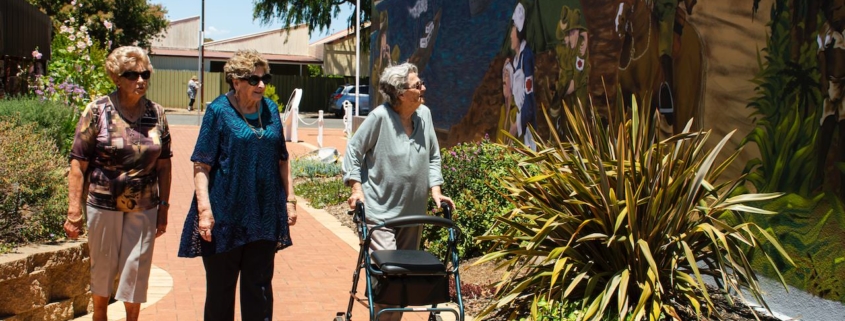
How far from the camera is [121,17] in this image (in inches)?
1845

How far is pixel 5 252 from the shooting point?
19.2ft

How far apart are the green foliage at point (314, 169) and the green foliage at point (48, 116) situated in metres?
3.85

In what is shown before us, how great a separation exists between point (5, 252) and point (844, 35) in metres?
5.27

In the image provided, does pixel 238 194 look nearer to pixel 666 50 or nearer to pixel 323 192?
pixel 666 50

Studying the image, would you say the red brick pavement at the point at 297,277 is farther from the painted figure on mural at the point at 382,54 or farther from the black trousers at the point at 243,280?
the painted figure on mural at the point at 382,54

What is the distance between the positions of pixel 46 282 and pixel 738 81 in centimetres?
488

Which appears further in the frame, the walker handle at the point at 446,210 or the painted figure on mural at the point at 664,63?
the painted figure on mural at the point at 664,63

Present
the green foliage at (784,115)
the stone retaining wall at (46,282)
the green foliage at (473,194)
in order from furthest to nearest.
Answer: the green foliage at (473,194) < the green foliage at (784,115) < the stone retaining wall at (46,282)

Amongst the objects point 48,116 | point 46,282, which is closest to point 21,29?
point 48,116

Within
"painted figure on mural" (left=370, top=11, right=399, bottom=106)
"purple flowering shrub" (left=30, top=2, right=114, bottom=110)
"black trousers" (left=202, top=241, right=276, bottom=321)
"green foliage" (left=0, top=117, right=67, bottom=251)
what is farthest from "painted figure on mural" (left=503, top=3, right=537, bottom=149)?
"painted figure on mural" (left=370, top=11, right=399, bottom=106)

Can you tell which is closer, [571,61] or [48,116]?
[571,61]

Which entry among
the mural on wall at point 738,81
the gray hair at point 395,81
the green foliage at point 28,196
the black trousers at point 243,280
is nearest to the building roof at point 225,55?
the mural on wall at point 738,81

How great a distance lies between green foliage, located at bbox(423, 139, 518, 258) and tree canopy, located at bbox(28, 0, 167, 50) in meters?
36.4

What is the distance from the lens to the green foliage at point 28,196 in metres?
6.17
